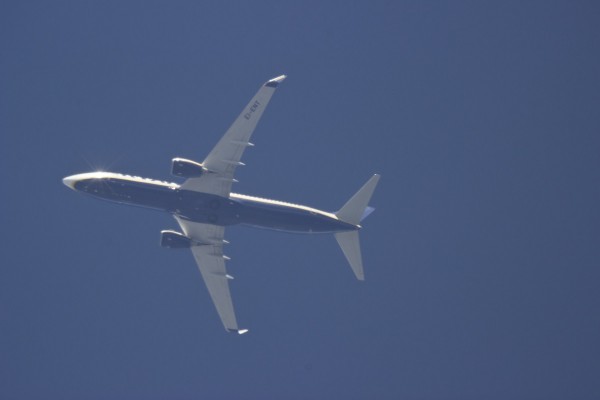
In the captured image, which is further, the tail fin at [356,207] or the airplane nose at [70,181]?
the airplane nose at [70,181]

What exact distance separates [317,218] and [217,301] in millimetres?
15095

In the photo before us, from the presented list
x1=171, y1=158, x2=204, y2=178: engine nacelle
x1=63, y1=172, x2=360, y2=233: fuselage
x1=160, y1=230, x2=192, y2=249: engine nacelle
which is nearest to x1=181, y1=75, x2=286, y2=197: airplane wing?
x1=63, y1=172, x2=360, y2=233: fuselage

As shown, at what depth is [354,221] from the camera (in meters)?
96.6

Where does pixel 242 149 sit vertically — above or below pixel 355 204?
above

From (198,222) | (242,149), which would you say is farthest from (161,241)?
(242,149)

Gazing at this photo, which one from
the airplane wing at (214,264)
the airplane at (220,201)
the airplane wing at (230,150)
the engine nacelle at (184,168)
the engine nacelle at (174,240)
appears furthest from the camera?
the airplane wing at (214,264)

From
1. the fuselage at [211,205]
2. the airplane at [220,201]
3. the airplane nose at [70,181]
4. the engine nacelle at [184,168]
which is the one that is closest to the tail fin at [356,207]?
the airplane at [220,201]

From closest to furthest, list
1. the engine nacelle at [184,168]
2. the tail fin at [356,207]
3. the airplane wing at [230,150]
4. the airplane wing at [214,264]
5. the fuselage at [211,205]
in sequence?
1. the airplane wing at [230,150]
2. the engine nacelle at [184,168]
3. the tail fin at [356,207]
4. the fuselage at [211,205]
5. the airplane wing at [214,264]

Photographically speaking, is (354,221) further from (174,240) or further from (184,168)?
(174,240)

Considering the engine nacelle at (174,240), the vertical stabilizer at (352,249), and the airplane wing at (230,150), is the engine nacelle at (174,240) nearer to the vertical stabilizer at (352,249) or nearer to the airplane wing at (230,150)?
the airplane wing at (230,150)

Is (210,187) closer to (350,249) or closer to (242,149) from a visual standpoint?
(242,149)

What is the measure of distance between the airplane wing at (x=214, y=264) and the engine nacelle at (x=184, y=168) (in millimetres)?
7422

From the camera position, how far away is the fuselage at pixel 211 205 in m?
95.9

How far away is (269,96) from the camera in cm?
9281
